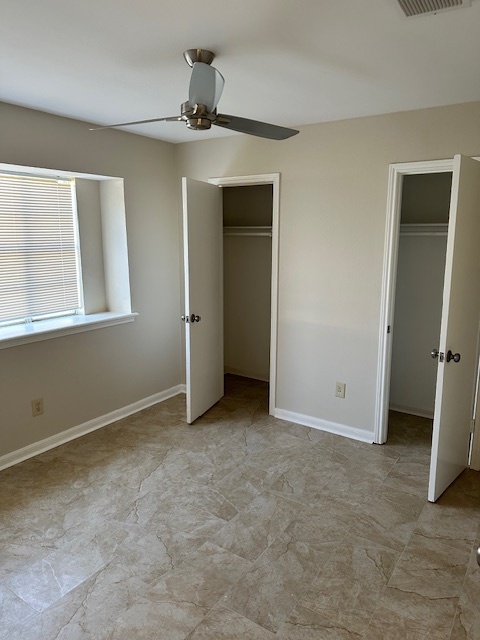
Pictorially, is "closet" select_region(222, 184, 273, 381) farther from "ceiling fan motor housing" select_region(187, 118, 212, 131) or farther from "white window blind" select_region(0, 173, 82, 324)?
"ceiling fan motor housing" select_region(187, 118, 212, 131)

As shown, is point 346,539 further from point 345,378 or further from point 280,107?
point 280,107

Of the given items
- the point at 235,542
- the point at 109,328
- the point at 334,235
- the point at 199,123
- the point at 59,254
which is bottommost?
the point at 235,542

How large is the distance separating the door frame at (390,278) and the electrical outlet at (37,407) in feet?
8.04

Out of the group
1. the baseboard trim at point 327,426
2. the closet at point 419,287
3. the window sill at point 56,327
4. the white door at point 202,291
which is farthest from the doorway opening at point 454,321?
the window sill at point 56,327

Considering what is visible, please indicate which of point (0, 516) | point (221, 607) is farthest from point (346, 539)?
point (0, 516)

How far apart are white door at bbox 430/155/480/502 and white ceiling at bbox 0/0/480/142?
1.91ft

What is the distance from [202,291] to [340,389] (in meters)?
1.36

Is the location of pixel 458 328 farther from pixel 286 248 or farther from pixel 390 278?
pixel 286 248

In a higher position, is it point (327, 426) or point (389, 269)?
point (389, 269)

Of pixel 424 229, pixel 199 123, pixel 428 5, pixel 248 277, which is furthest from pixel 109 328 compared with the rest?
pixel 428 5

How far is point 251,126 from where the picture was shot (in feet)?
7.01

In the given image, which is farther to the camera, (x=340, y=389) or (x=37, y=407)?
(x=340, y=389)

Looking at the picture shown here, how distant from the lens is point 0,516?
8.12 ft

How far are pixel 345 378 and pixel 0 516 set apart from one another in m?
2.44
